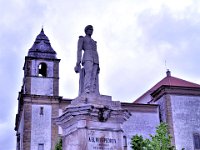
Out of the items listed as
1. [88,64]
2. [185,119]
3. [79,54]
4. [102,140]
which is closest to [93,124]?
[102,140]

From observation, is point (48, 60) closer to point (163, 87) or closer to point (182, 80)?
point (163, 87)

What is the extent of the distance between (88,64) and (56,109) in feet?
80.3

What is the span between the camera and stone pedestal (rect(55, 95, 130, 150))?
10.5 meters

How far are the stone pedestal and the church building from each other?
78.6ft

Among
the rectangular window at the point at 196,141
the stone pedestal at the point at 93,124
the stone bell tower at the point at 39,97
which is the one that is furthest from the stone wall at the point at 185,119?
the stone pedestal at the point at 93,124

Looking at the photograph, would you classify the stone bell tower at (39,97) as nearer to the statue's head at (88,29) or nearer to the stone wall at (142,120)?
the stone wall at (142,120)

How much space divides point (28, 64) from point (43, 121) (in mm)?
5623

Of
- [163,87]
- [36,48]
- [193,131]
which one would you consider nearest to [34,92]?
[36,48]

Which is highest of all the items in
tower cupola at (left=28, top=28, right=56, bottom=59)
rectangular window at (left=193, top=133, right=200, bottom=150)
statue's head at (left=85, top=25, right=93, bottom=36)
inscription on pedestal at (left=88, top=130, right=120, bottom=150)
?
tower cupola at (left=28, top=28, right=56, bottom=59)

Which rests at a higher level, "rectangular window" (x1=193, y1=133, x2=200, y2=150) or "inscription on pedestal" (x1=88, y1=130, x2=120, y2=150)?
"rectangular window" (x1=193, y1=133, x2=200, y2=150)

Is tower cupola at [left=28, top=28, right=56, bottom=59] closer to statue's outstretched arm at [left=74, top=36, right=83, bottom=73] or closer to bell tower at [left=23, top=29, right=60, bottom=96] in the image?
bell tower at [left=23, top=29, right=60, bottom=96]

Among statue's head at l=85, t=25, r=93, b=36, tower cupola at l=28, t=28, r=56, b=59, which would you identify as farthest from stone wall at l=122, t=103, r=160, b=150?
statue's head at l=85, t=25, r=93, b=36

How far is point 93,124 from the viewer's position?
10695 millimetres

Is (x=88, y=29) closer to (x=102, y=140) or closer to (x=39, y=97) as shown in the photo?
(x=102, y=140)
